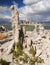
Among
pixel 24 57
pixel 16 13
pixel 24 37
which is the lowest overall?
pixel 24 57

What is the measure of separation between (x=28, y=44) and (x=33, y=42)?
90cm

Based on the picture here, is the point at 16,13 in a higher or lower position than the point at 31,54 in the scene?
higher

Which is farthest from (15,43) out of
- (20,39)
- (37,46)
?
(37,46)

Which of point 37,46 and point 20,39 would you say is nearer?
point 37,46

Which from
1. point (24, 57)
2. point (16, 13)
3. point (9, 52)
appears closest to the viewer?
point (24, 57)

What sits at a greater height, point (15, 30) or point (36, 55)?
point (15, 30)

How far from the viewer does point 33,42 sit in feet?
108

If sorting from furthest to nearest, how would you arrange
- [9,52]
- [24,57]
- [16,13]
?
[16,13], [9,52], [24,57]

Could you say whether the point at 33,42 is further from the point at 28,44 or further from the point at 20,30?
the point at 20,30

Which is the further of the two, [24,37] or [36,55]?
[24,37]

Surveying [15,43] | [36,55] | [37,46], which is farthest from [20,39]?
[36,55]

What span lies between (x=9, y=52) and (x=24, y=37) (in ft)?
17.2

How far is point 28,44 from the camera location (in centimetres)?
3322

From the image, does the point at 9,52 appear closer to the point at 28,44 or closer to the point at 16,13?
the point at 28,44
